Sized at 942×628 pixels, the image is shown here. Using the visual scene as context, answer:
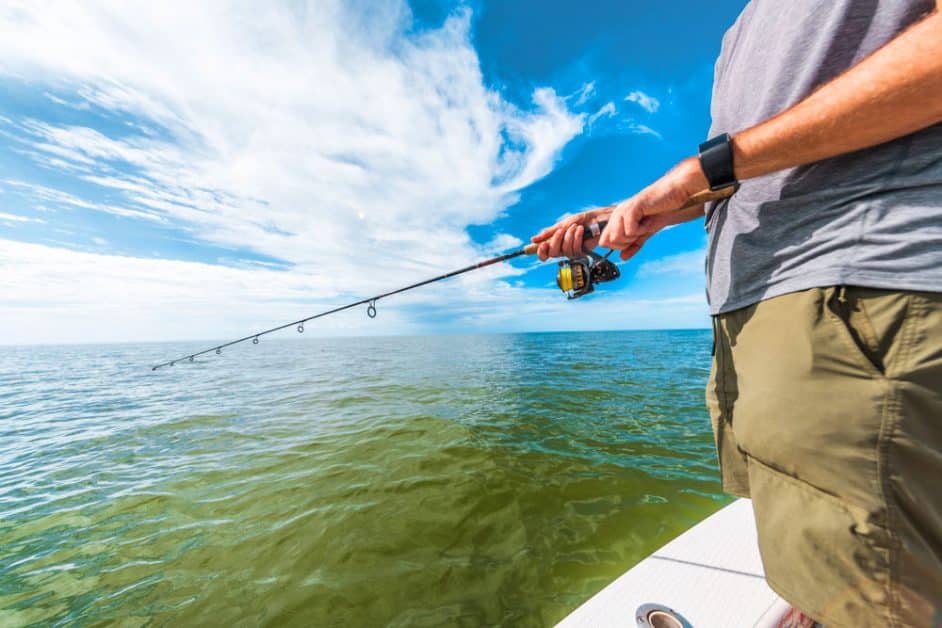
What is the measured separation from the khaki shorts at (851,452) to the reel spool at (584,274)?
4.28 feet

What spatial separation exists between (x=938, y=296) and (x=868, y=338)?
154mm

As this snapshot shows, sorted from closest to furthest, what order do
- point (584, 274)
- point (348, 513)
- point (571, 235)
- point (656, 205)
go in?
point (656, 205), point (571, 235), point (584, 274), point (348, 513)

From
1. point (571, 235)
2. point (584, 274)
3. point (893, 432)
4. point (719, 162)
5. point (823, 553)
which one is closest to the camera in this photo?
point (893, 432)

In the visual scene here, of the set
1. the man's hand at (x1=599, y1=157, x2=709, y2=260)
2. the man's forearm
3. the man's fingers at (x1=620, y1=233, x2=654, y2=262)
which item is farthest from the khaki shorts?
the man's fingers at (x1=620, y1=233, x2=654, y2=262)

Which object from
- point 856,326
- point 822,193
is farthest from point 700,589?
point 822,193

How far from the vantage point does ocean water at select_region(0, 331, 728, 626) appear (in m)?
2.90

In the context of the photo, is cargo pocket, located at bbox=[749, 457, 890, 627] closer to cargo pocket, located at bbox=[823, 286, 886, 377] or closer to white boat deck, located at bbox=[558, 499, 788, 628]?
cargo pocket, located at bbox=[823, 286, 886, 377]

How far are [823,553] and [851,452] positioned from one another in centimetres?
31

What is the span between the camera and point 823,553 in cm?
89

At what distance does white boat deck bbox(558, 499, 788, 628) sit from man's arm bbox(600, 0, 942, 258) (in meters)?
2.33

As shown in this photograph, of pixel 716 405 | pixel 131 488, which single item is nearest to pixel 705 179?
pixel 716 405

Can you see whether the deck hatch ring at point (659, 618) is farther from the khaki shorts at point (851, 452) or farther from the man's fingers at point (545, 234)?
the man's fingers at point (545, 234)

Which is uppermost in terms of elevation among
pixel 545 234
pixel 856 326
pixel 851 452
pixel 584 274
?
pixel 545 234

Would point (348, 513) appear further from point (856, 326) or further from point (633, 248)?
point (856, 326)
